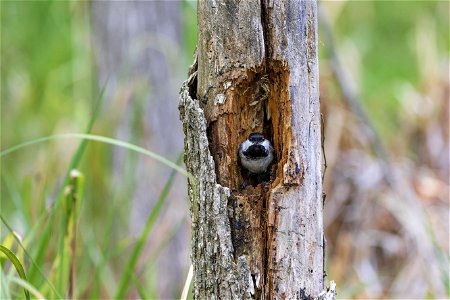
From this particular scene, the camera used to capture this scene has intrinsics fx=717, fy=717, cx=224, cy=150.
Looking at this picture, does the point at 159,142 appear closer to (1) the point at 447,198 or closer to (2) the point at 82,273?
(2) the point at 82,273

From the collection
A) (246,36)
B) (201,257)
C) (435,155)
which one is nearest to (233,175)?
(201,257)

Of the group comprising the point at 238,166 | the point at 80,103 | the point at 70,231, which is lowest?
the point at 70,231

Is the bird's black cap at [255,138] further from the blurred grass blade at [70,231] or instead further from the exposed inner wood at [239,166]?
the blurred grass blade at [70,231]

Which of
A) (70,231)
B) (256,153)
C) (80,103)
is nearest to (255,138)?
(256,153)

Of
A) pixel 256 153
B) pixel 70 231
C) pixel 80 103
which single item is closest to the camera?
pixel 256 153

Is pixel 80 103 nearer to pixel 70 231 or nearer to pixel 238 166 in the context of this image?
pixel 70 231

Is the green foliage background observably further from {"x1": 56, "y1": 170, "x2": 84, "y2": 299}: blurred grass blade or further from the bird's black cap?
the bird's black cap
